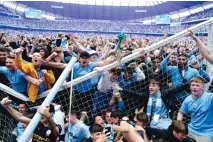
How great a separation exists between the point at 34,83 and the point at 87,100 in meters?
1.04

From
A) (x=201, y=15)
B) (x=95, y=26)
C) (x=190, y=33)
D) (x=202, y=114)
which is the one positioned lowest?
(x=202, y=114)

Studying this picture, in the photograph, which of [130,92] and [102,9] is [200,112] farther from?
[102,9]

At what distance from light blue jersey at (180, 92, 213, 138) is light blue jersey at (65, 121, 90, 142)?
4.63ft

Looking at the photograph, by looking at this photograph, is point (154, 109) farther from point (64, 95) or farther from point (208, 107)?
point (64, 95)

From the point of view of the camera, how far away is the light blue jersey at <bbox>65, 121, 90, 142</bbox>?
170 inches

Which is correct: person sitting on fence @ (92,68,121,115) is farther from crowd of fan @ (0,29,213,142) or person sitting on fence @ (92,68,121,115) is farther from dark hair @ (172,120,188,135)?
dark hair @ (172,120,188,135)

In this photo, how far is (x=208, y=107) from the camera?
3.95m

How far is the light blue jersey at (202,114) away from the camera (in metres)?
3.95

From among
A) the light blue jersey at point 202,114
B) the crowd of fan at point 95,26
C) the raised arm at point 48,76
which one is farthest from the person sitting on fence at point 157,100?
the crowd of fan at point 95,26

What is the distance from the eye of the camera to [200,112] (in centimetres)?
399

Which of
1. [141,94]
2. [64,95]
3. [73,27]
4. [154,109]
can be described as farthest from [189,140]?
[73,27]

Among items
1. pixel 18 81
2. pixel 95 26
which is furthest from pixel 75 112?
pixel 95 26

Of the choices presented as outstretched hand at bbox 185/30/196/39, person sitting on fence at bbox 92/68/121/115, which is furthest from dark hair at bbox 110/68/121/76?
outstretched hand at bbox 185/30/196/39

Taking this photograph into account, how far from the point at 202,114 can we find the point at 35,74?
7.19 ft
